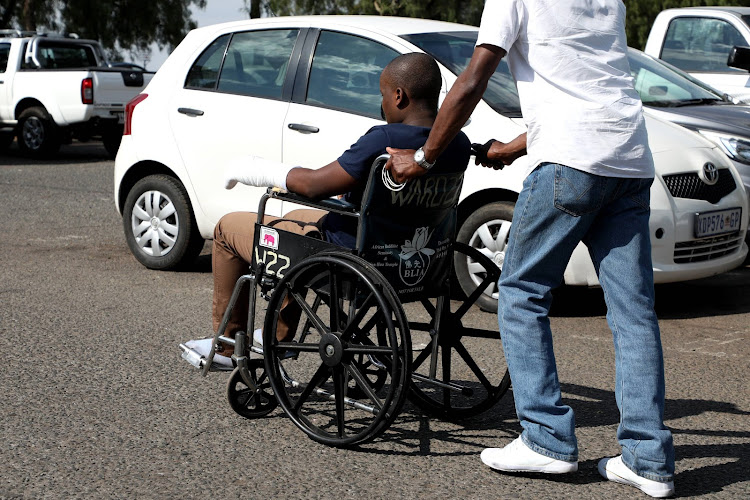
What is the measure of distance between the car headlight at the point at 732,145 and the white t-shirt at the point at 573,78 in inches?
178

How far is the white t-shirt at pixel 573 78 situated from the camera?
3400 millimetres

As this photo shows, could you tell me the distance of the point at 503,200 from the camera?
623 centimetres

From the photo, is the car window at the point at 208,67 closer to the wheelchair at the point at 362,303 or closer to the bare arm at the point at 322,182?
the wheelchair at the point at 362,303

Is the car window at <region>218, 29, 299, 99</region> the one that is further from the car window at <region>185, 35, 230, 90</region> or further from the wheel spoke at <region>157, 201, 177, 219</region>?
the wheel spoke at <region>157, 201, 177, 219</region>

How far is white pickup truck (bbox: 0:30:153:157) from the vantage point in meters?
16.8

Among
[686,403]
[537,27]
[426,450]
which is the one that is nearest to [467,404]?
[426,450]

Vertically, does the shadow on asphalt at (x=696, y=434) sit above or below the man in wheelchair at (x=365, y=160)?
below

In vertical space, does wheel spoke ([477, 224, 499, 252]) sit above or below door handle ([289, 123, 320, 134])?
below

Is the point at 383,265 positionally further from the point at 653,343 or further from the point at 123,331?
the point at 123,331

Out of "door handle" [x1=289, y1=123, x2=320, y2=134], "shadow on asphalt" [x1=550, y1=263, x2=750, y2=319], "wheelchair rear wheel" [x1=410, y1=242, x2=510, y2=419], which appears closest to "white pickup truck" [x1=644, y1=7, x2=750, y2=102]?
"shadow on asphalt" [x1=550, y1=263, x2=750, y2=319]

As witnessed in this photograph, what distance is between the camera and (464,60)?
661 centimetres

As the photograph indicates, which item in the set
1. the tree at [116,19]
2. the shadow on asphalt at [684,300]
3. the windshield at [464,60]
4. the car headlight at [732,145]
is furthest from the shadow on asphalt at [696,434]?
the tree at [116,19]

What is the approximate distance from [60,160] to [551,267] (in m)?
14.6

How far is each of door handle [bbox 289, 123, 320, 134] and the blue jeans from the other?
3116 millimetres
